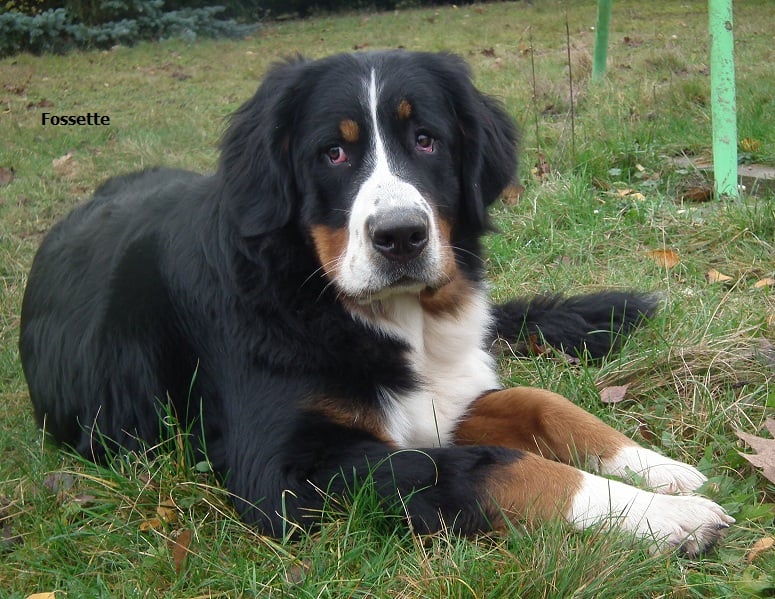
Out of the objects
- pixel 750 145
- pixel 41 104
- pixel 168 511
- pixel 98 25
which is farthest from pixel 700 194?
pixel 98 25

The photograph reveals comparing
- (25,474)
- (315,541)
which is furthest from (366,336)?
(25,474)

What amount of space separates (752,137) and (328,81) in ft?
12.9

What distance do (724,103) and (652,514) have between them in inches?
133

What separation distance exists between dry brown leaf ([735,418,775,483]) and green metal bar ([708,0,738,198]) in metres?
2.58

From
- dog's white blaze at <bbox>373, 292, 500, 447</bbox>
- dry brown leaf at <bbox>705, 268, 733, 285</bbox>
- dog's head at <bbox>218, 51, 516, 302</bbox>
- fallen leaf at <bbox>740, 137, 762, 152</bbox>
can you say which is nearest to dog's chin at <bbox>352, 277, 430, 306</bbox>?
dog's head at <bbox>218, 51, 516, 302</bbox>

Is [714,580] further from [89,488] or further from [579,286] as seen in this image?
[579,286]

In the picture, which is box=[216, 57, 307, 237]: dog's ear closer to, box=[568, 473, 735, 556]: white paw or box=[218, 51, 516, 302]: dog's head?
box=[218, 51, 516, 302]: dog's head

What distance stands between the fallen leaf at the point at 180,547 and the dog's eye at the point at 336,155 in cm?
131

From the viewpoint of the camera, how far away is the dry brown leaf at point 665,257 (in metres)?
4.47

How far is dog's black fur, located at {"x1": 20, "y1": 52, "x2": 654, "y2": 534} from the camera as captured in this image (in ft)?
8.37

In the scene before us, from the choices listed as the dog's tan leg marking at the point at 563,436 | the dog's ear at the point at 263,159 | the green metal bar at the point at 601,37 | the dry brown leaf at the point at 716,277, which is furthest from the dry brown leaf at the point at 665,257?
the green metal bar at the point at 601,37

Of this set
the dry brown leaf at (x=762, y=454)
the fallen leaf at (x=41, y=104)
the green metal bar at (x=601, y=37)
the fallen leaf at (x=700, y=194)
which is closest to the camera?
the dry brown leaf at (x=762, y=454)

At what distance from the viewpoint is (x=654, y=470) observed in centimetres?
268

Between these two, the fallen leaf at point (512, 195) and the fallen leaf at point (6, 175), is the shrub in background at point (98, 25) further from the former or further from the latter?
the fallen leaf at point (512, 195)
